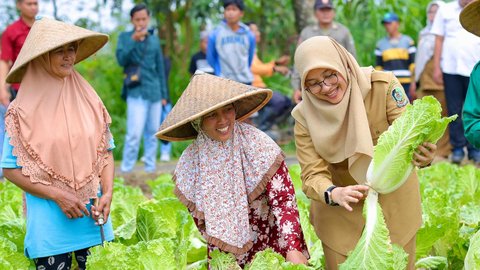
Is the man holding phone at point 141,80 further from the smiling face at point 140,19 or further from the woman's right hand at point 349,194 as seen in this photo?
the woman's right hand at point 349,194

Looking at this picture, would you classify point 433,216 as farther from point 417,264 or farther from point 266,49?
point 266,49

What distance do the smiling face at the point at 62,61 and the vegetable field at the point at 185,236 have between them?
34.6 inches

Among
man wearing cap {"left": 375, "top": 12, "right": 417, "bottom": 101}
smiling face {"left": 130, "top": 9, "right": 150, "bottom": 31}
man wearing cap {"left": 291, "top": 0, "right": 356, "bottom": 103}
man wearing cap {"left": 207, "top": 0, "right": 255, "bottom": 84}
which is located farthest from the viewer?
man wearing cap {"left": 375, "top": 12, "right": 417, "bottom": 101}

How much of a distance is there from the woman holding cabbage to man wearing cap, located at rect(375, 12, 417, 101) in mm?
6761

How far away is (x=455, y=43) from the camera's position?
9094mm

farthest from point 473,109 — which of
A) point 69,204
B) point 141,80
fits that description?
point 141,80

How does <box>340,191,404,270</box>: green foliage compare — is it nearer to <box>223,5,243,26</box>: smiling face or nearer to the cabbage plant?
the cabbage plant

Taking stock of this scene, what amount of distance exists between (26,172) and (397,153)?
69.3 inches

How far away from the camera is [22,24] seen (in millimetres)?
7430

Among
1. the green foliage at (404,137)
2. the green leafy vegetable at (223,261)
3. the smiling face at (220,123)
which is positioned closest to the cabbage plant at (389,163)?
the green foliage at (404,137)

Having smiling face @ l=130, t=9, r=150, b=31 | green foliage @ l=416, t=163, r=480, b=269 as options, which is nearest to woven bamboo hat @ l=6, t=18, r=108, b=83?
green foliage @ l=416, t=163, r=480, b=269

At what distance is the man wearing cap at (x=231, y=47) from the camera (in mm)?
9196

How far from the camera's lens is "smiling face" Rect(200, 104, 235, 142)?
4.03m

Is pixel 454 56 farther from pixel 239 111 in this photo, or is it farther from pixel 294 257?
pixel 294 257
